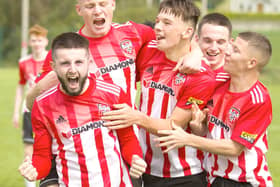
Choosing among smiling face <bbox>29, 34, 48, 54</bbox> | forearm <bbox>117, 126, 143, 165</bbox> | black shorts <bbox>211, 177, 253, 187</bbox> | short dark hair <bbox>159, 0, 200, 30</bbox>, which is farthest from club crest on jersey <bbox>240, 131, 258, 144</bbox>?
smiling face <bbox>29, 34, 48, 54</bbox>

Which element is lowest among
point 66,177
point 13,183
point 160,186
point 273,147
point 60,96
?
point 273,147

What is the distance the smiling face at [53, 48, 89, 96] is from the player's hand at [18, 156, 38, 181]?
1.96ft

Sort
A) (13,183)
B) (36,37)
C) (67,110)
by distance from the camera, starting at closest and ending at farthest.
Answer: (67,110), (13,183), (36,37)

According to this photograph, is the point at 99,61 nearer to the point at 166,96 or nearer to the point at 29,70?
the point at 166,96

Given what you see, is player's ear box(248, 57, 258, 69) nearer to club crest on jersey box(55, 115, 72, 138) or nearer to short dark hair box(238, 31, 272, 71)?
short dark hair box(238, 31, 272, 71)

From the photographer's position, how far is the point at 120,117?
3.73 metres

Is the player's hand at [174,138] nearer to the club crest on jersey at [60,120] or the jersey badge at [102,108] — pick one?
the jersey badge at [102,108]

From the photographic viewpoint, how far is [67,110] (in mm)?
3773

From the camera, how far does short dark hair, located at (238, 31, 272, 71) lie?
3.92m

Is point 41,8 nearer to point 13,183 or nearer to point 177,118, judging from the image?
point 13,183

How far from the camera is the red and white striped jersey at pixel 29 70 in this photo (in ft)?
27.6

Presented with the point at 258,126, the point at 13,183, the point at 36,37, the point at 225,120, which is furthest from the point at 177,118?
the point at 36,37

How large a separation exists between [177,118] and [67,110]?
86cm

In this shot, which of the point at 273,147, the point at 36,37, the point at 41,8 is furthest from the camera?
the point at 41,8
